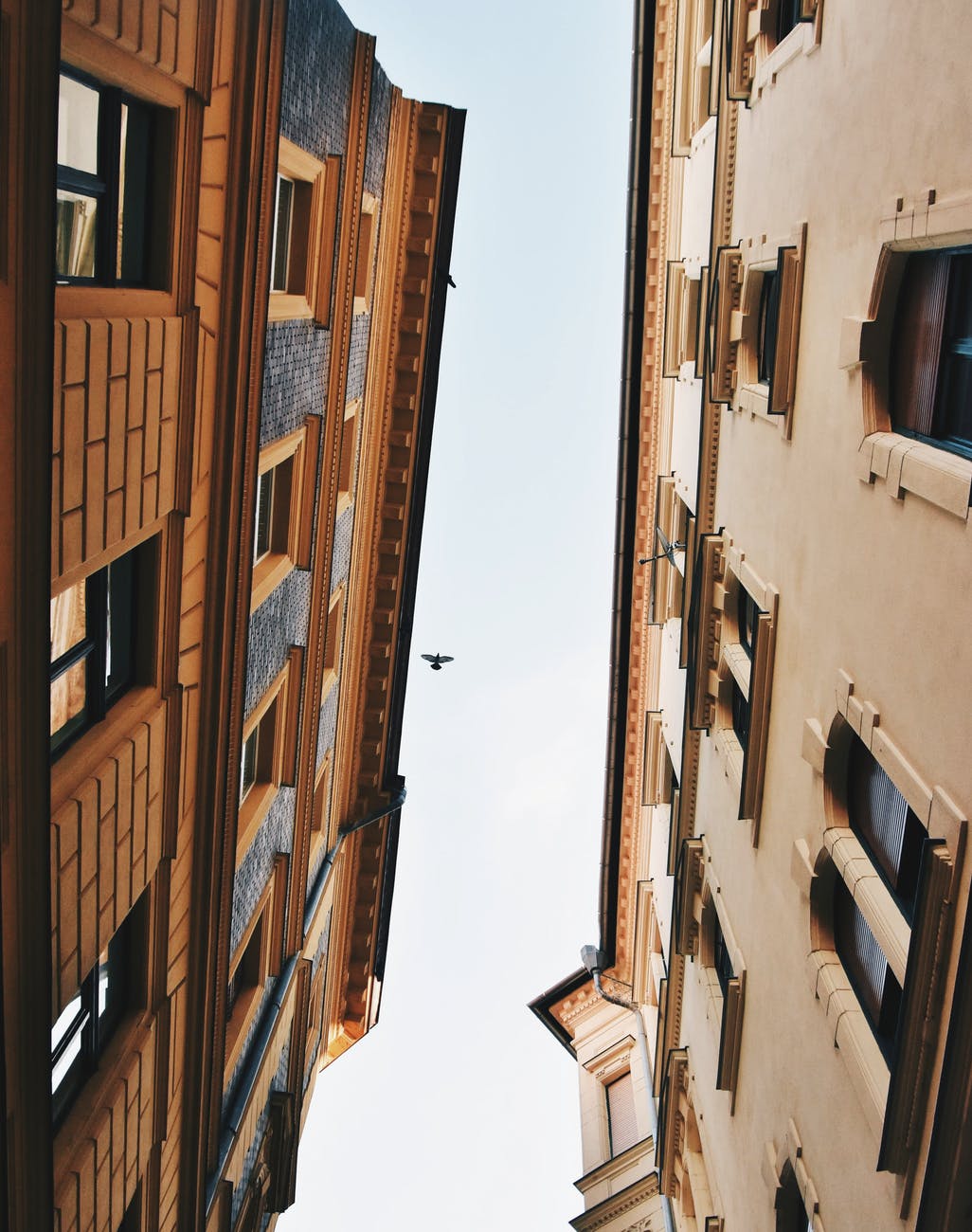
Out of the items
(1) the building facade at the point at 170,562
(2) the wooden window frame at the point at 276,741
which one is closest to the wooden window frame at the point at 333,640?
(1) the building facade at the point at 170,562

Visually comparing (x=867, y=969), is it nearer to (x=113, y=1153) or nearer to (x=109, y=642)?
(x=113, y=1153)

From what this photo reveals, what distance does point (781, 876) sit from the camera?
461 inches

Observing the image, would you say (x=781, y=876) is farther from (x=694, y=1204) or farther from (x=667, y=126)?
(x=667, y=126)

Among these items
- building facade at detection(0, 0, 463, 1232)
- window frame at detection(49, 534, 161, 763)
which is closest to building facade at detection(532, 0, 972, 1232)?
building facade at detection(0, 0, 463, 1232)

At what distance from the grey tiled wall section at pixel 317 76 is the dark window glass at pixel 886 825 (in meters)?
9.80

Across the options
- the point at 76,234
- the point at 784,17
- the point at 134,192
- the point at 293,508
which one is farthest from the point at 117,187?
the point at 784,17

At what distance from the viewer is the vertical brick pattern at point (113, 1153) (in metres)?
8.52

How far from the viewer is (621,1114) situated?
25.4 m

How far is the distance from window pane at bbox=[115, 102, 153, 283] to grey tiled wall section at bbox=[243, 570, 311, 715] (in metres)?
5.66

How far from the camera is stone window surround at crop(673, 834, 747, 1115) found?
45.1 feet

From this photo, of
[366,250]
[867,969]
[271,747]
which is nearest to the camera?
[867,969]

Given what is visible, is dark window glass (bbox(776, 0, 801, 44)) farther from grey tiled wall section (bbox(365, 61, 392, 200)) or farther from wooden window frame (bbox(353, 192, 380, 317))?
wooden window frame (bbox(353, 192, 380, 317))

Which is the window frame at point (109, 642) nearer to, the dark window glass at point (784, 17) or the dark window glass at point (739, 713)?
the dark window glass at point (739, 713)

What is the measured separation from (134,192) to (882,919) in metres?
9.05
